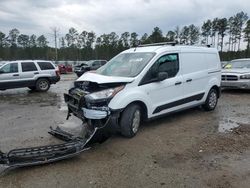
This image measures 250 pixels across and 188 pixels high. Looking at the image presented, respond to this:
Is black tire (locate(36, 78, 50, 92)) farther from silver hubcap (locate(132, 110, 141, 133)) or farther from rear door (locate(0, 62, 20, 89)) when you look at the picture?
silver hubcap (locate(132, 110, 141, 133))

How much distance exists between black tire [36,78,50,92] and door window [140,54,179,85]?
31.1ft

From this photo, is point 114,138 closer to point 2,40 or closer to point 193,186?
point 193,186

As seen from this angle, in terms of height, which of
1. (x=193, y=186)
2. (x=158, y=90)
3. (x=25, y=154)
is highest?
(x=158, y=90)

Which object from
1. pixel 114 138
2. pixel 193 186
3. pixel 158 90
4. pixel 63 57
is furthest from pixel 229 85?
pixel 63 57

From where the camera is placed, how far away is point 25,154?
4652 mm

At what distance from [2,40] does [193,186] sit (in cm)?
8290

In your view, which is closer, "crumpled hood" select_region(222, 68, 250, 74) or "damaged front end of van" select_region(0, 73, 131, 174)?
"damaged front end of van" select_region(0, 73, 131, 174)

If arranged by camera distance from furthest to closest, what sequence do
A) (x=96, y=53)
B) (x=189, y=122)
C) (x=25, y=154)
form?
(x=96, y=53), (x=189, y=122), (x=25, y=154)

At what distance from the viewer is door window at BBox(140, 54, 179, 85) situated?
6.74m

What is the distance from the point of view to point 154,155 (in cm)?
→ 531

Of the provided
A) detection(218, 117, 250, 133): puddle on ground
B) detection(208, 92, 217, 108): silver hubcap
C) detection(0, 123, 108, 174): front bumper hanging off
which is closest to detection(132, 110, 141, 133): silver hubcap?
detection(0, 123, 108, 174): front bumper hanging off

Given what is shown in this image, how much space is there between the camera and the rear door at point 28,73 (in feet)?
48.0

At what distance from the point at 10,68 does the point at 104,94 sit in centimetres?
1001

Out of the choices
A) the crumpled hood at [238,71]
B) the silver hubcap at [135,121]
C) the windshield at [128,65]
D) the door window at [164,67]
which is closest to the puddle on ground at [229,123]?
the door window at [164,67]
